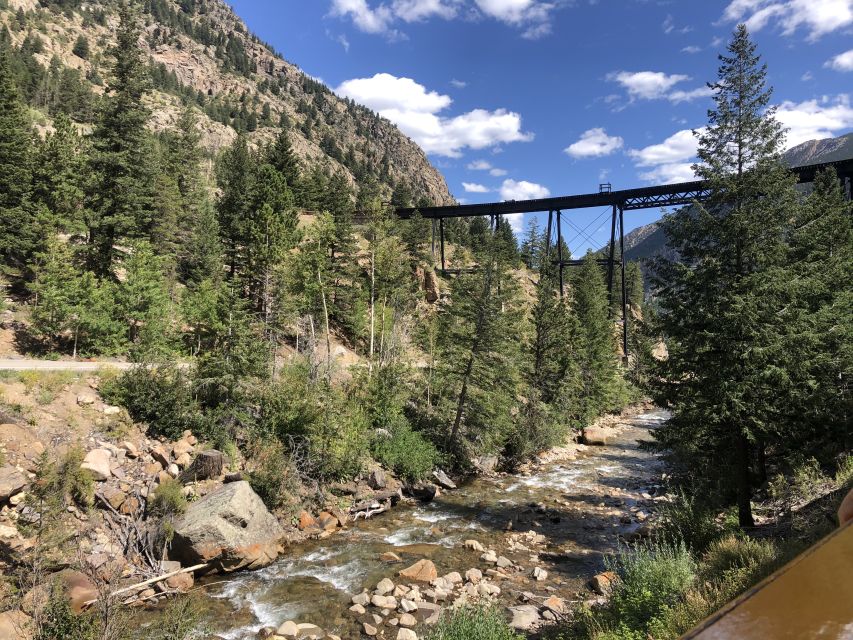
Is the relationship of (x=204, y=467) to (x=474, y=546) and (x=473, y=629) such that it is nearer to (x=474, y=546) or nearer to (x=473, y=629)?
(x=474, y=546)

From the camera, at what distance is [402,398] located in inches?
994

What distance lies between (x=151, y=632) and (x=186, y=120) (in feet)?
230

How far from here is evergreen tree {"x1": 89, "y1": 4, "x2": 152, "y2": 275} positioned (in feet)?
81.7

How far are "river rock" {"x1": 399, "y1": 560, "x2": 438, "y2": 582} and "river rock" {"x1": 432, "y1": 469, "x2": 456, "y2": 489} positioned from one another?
366 inches

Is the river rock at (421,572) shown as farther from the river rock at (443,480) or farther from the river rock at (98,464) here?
the river rock at (443,480)

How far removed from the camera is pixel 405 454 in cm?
2194

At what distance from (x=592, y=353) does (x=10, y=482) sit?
119 ft

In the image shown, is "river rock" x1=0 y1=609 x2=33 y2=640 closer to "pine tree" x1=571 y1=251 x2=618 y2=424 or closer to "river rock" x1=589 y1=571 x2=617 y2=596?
"river rock" x1=589 y1=571 x2=617 y2=596

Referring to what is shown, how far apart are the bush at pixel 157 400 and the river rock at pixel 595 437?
1015 inches

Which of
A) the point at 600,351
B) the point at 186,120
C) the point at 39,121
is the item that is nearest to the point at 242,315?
the point at 600,351

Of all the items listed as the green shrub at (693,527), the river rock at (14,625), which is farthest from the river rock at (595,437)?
the river rock at (14,625)

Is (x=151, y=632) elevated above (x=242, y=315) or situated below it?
below

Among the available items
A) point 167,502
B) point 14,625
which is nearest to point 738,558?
point 14,625

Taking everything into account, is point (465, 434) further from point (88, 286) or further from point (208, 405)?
point (88, 286)
